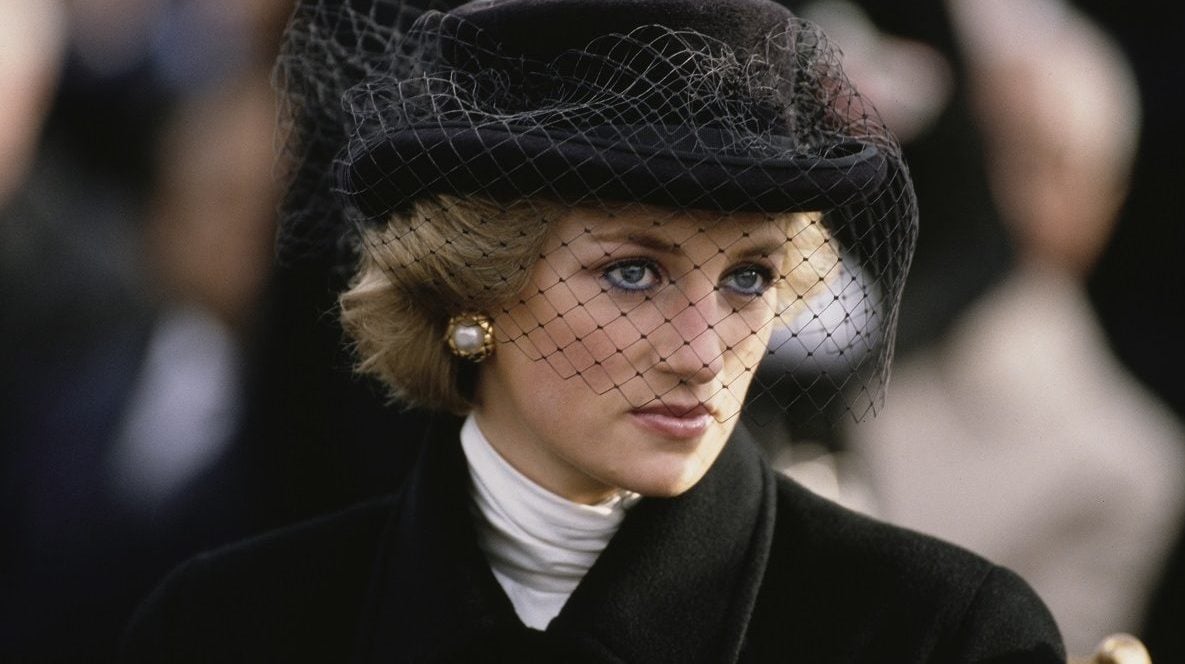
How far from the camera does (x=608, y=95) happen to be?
7.79 ft

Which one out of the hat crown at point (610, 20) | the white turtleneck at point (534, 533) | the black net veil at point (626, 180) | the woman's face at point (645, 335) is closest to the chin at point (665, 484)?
the woman's face at point (645, 335)

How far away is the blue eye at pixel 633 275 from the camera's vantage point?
2400 millimetres

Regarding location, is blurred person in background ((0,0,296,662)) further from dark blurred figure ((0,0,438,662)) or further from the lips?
the lips

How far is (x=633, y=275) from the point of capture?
7.88ft

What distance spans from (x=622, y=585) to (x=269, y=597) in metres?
0.76

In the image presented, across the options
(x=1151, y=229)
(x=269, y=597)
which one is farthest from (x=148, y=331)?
(x=1151, y=229)

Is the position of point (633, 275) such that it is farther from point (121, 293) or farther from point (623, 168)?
point (121, 293)

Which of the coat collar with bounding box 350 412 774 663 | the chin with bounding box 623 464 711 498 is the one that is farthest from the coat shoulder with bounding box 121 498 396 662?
the chin with bounding box 623 464 711 498

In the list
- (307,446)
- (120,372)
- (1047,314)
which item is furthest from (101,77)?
(1047,314)

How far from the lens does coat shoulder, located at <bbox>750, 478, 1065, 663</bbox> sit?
8.28ft

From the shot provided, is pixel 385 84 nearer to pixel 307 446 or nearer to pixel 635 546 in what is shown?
pixel 635 546

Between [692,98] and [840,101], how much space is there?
405 millimetres

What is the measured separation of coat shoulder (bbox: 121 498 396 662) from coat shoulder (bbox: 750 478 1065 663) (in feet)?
2.65

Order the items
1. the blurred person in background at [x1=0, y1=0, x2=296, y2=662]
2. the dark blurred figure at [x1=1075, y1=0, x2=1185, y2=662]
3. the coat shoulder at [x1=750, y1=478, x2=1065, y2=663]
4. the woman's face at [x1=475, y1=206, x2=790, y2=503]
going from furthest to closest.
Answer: the dark blurred figure at [x1=1075, y1=0, x2=1185, y2=662]
the blurred person in background at [x1=0, y1=0, x2=296, y2=662]
the coat shoulder at [x1=750, y1=478, x2=1065, y2=663]
the woman's face at [x1=475, y1=206, x2=790, y2=503]
